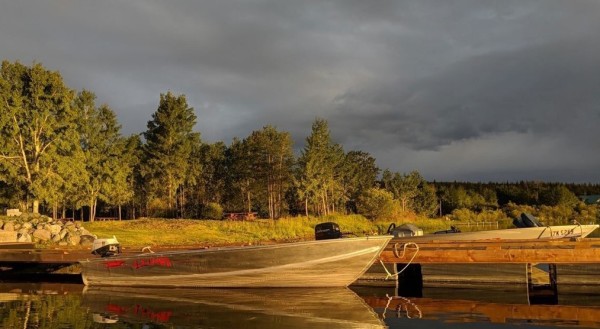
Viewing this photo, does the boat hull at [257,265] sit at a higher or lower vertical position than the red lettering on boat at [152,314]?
higher

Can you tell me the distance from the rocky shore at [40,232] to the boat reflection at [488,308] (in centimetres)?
2164

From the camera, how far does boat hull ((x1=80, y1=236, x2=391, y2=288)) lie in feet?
50.3

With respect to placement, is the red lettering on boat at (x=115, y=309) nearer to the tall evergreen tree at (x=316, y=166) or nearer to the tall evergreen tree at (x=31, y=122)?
the tall evergreen tree at (x=31, y=122)

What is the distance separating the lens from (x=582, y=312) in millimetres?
11930

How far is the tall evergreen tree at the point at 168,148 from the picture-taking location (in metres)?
62.3

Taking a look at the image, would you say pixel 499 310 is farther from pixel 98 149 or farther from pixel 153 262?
pixel 98 149

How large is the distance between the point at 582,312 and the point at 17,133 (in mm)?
43349

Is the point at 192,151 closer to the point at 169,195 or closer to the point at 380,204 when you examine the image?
the point at 169,195

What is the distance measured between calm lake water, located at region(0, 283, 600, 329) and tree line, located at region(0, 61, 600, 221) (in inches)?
1155

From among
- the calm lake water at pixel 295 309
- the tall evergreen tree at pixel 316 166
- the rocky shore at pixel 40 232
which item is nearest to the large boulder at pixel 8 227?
the rocky shore at pixel 40 232

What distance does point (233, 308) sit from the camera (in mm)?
13305

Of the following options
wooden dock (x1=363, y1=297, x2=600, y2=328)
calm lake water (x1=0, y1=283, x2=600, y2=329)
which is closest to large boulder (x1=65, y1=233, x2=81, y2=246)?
calm lake water (x1=0, y1=283, x2=600, y2=329)

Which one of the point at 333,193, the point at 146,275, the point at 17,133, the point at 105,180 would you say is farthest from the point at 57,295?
the point at 333,193

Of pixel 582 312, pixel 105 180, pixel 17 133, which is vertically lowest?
pixel 582 312
